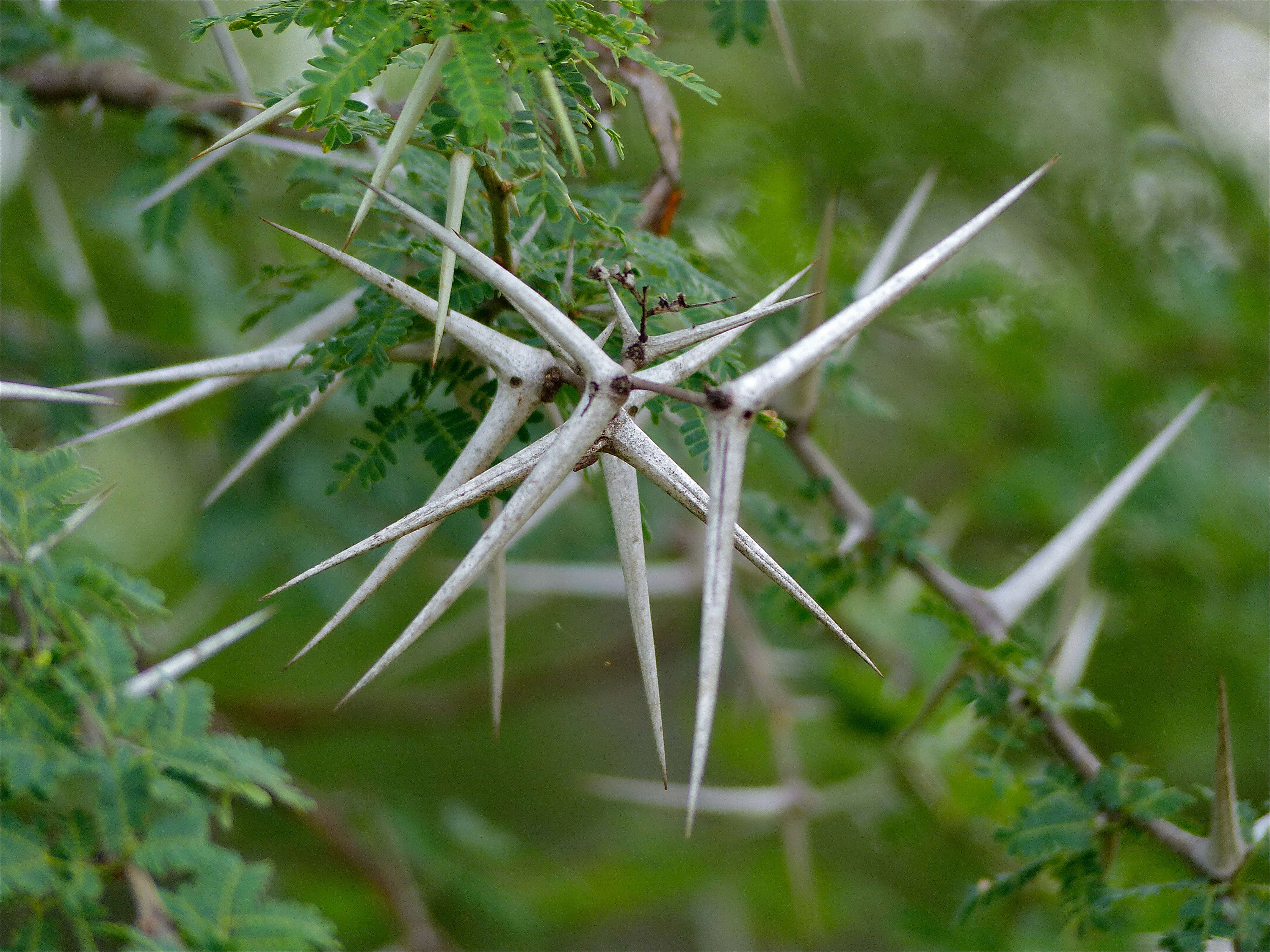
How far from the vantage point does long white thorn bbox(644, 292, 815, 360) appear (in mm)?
931

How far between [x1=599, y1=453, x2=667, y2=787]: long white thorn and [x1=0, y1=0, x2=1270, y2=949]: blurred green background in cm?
95

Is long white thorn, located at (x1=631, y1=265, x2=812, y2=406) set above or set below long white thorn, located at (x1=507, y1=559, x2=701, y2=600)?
above

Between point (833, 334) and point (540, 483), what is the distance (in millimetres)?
283

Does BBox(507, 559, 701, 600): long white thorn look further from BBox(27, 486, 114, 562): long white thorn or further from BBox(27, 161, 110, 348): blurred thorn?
BBox(27, 161, 110, 348): blurred thorn

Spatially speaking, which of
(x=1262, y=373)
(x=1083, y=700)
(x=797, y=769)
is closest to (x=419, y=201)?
(x=1083, y=700)

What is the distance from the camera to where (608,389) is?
0.80 meters

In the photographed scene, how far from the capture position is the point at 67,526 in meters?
1.23

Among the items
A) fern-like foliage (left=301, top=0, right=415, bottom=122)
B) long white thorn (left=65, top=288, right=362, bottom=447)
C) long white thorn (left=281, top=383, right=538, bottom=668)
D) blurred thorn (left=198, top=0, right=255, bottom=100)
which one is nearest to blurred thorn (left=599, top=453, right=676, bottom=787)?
long white thorn (left=281, top=383, right=538, bottom=668)

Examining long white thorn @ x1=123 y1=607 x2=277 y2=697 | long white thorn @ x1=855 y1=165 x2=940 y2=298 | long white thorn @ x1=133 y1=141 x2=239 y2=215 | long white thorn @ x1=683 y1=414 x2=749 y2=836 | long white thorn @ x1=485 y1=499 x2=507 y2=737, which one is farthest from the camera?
long white thorn @ x1=855 y1=165 x2=940 y2=298

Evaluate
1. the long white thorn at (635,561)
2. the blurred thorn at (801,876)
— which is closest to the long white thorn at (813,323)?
the long white thorn at (635,561)

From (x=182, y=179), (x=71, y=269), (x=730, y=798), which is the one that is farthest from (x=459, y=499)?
(x=71, y=269)

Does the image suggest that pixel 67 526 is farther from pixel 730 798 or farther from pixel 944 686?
pixel 730 798

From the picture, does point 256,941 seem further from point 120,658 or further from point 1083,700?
point 1083,700

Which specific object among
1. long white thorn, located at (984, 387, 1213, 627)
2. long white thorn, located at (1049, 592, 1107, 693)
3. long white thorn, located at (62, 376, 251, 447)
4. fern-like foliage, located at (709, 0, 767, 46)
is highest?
fern-like foliage, located at (709, 0, 767, 46)
